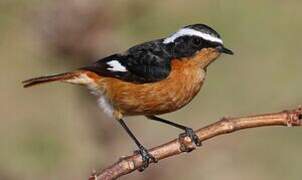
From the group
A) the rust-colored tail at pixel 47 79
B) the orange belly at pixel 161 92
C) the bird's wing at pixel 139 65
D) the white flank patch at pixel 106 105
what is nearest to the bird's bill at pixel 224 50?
the orange belly at pixel 161 92

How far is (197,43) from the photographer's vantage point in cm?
575

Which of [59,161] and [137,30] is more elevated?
[137,30]

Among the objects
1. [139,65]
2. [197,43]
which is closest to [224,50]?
[197,43]

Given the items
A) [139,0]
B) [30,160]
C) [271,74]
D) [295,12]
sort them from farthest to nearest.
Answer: [295,12]
[271,74]
[30,160]
[139,0]

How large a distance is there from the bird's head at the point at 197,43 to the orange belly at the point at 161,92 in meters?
0.07

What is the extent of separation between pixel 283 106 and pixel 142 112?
220 inches

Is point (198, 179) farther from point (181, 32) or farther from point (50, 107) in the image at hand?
point (181, 32)

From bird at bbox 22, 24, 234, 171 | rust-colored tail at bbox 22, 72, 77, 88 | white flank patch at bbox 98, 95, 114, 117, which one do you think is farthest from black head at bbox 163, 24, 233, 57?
rust-colored tail at bbox 22, 72, 77, 88

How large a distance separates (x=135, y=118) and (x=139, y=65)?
3996 mm

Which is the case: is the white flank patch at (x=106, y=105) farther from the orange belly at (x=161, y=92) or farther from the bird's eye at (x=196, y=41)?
the bird's eye at (x=196, y=41)

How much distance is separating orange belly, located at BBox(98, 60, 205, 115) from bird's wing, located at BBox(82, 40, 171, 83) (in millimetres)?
43

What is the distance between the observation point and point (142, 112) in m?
5.82

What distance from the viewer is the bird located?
571 centimetres

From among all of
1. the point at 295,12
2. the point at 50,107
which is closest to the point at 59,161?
the point at 50,107
